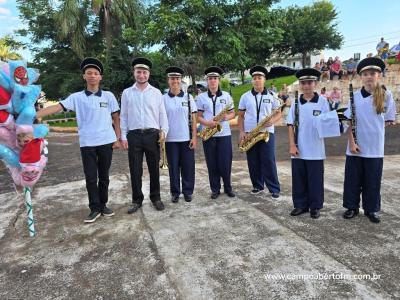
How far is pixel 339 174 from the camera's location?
680 cm

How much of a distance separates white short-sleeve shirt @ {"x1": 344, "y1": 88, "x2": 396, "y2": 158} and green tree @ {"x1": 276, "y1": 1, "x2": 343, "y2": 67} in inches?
1395

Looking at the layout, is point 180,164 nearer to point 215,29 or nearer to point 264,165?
point 264,165

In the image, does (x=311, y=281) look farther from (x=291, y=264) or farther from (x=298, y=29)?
(x=298, y=29)

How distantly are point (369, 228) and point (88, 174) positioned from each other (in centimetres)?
367

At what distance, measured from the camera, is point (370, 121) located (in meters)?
4.14

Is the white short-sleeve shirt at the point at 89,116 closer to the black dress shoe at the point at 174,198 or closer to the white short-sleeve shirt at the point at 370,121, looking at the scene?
the black dress shoe at the point at 174,198

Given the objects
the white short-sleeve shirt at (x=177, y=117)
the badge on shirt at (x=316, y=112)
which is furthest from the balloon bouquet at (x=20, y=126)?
the badge on shirt at (x=316, y=112)

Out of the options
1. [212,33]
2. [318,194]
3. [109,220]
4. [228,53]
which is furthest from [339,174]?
[212,33]

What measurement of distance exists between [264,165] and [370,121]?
71.1 inches

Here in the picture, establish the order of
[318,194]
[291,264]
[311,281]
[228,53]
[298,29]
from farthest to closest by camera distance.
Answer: [298,29], [228,53], [318,194], [291,264], [311,281]

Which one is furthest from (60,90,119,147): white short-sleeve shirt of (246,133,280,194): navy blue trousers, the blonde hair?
the blonde hair

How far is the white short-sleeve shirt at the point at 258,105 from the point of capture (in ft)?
17.6

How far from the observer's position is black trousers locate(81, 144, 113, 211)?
Answer: 182 inches

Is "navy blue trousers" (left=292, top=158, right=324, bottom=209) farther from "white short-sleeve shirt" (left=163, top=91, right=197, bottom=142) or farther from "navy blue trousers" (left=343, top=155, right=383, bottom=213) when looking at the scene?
"white short-sleeve shirt" (left=163, top=91, right=197, bottom=142)
